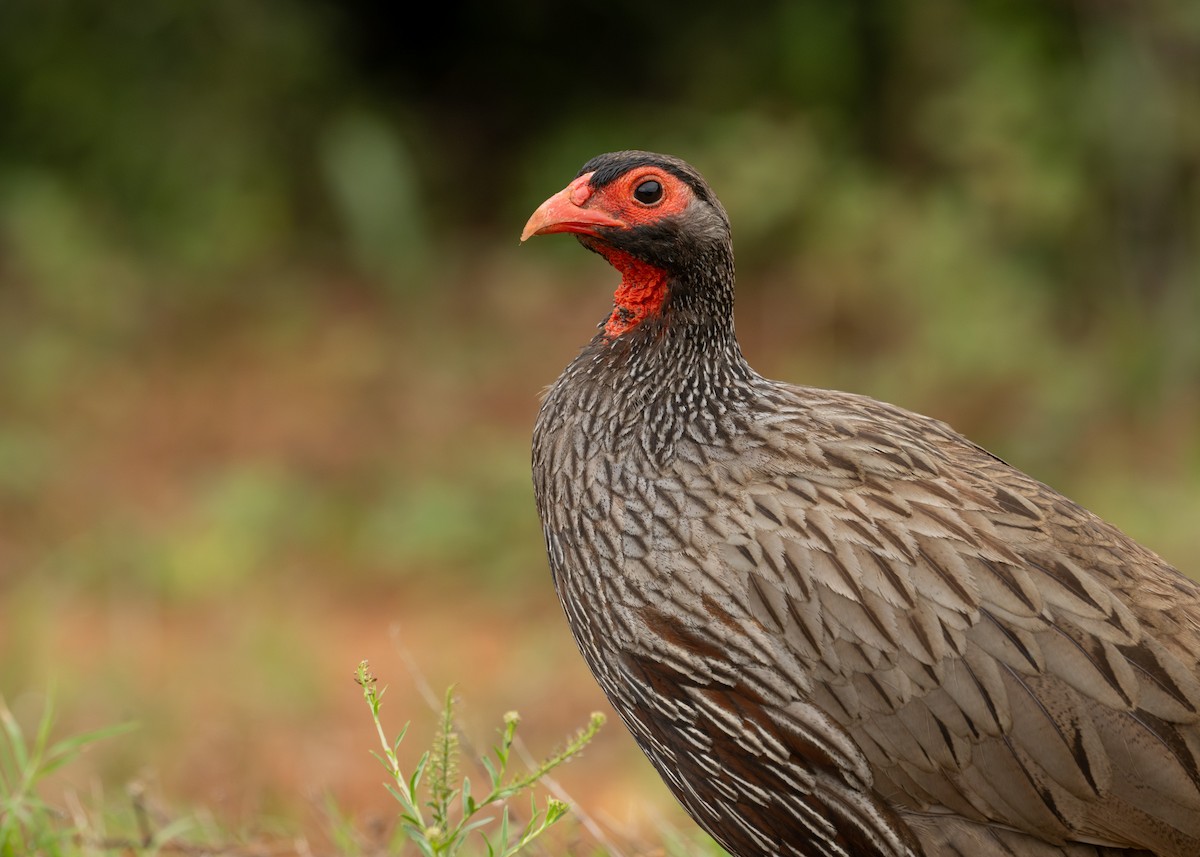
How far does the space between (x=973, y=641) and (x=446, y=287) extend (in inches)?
304

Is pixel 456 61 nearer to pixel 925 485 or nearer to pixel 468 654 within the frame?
pixel 468 654

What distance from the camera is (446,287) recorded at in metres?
10.4

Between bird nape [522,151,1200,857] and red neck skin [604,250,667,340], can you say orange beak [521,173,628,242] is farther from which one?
red neck skin [604,250,667,340]

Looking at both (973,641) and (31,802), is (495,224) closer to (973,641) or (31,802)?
(31,802)

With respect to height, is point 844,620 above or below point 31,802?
below

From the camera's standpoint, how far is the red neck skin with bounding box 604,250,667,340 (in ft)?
11.6

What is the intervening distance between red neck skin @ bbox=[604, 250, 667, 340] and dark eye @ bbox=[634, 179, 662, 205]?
15 cm

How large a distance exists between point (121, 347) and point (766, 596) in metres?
7.70

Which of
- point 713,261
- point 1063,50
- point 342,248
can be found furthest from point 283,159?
point 713,261

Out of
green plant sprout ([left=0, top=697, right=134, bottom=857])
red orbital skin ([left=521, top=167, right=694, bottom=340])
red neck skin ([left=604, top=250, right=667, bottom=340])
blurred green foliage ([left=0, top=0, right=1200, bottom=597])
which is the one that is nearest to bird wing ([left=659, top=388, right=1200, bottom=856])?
red neck skin ([left=604, top=250, right=667, bottom=340])

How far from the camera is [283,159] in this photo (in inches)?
399

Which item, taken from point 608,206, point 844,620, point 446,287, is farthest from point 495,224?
point 844,620

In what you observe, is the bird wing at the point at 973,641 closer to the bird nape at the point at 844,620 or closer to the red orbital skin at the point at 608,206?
the bird nape at the point at 844,620

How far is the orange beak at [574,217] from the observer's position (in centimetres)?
342
